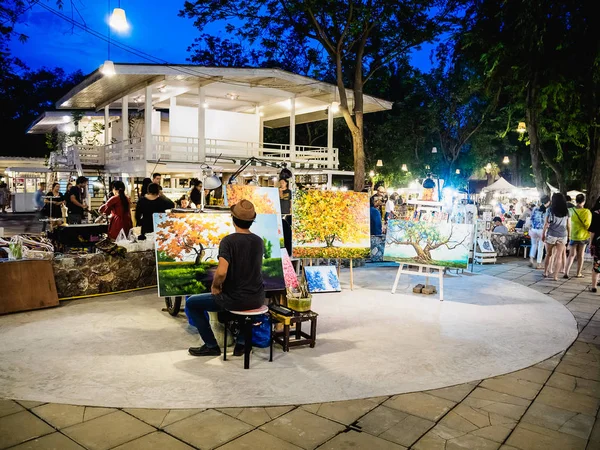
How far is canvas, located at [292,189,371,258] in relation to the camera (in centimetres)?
748

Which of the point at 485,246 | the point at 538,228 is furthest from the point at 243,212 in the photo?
the point at 485,246

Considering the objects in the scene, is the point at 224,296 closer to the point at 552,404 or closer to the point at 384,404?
the point at 384,404

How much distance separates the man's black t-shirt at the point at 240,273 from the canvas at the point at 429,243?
13.6ft

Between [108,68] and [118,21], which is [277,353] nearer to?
[118,21]

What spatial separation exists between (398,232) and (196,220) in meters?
3.89

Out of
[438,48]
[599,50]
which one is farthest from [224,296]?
[438,48]

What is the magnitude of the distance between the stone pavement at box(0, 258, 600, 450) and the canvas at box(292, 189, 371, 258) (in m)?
3.75

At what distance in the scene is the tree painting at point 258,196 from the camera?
6.84m

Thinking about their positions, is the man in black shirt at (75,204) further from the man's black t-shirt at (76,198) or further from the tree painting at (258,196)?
the tree painting at (258,196)

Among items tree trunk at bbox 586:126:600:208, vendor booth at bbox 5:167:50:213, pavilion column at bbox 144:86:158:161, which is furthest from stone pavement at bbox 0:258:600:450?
vendor booth at bbox 5:167:50:213

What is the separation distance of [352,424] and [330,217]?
4.60 metres

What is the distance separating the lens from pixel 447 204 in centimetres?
1191

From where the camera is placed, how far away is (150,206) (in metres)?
7.52

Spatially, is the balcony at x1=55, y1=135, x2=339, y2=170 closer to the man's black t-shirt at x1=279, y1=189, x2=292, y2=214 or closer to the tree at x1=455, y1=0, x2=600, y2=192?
the man's black t-shirt at x1=279, y1=189, x2=292, y2=214
